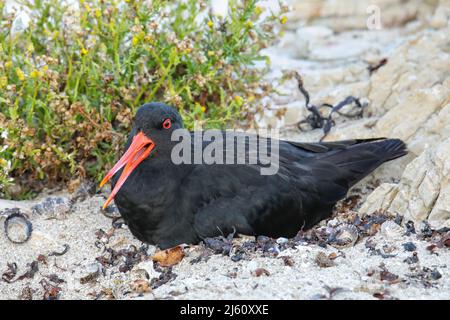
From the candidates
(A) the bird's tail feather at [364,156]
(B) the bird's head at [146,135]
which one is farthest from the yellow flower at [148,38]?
(A) the bird's tail feather at [364,156]

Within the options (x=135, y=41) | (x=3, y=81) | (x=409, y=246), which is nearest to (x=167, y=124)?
(x=135, y=41)

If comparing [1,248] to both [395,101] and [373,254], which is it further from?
[395,101]

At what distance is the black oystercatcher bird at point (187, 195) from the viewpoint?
524cm

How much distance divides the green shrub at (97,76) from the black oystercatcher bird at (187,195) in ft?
1.69

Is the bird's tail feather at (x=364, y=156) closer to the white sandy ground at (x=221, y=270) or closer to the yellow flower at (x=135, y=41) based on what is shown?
the white sandy ground at (x=221, y=270)

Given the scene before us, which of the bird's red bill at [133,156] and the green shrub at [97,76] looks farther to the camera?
the green shrub at [97,76]

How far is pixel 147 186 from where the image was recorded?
5.30 meters

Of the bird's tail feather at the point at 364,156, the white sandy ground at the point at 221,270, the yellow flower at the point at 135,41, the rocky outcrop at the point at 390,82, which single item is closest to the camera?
the white sandy ground at the point at 221,270

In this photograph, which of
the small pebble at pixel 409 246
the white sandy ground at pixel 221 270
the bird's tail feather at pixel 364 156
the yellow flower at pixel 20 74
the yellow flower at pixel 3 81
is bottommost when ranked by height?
the white sandy ground at pixel 221 270

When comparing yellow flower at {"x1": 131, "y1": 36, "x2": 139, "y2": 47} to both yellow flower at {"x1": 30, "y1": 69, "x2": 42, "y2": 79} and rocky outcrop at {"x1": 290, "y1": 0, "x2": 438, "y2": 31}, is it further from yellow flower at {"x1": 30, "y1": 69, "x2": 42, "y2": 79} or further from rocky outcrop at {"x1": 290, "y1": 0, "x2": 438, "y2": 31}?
rocky outcrop at {"x1": 290, "y1": 0, "x2": 438, "y2": 31}

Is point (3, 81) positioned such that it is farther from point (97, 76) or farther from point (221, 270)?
point (221, 270)

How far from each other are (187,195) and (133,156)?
45 cm

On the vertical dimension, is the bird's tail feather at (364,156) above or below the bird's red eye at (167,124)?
below

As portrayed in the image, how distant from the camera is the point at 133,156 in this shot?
17.1 ft
